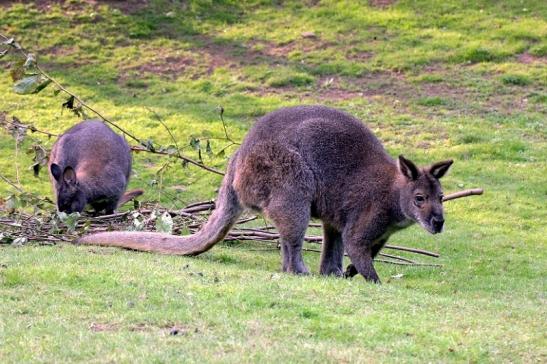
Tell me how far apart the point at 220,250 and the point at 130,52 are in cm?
1145

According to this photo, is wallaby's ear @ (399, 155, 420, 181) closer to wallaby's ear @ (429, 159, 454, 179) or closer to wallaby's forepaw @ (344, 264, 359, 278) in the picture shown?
wallaby's ear @ (429, 159, 454, 179)

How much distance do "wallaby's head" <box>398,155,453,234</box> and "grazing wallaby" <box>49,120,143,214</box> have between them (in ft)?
16.1

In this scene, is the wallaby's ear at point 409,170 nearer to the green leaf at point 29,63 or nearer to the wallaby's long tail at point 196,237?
the wallaby's long tail at point 196,237

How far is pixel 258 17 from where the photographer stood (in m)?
22.6

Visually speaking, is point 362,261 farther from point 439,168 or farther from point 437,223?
point 439,168

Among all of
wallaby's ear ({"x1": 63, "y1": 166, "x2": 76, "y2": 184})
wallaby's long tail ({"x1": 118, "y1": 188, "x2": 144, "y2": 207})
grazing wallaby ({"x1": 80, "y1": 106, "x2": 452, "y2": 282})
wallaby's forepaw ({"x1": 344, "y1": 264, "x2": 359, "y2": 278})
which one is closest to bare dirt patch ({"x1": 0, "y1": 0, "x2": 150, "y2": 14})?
wallaby's long tail ({"x1": 118, "y1": 188, "x2": 144, "y2": 207})

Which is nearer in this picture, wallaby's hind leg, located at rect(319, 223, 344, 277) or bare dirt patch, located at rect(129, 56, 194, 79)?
wallaby's hind leg, located at rect(319, 223, 344, 277)

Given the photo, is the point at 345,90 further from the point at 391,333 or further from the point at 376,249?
the point at 391,333

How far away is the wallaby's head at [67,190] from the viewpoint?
12.2 meters

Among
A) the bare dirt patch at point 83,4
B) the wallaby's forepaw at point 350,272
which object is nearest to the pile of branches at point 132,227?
the wallaby's forepaw at point 350,272

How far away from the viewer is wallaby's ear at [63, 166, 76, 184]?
12222mm

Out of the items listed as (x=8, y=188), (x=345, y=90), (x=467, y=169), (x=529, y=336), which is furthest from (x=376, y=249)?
(x=345, y=90)

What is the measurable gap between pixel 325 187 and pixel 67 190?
14.1ft

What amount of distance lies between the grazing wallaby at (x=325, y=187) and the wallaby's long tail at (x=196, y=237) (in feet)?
0.04
